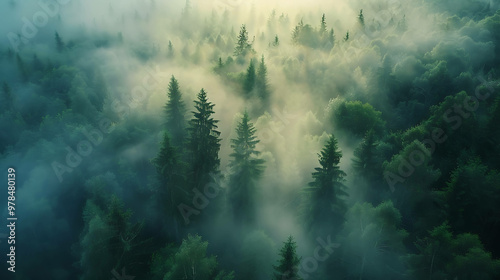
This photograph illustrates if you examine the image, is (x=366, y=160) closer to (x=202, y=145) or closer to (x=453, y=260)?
(x=453, y=260)

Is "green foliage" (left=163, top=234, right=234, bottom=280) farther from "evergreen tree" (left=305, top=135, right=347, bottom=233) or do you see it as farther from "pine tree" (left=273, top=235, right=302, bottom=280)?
"evergreen tree" (left=305, top=135, right=347, bottom=233)

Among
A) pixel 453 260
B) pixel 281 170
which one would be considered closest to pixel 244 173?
pixel 281 170

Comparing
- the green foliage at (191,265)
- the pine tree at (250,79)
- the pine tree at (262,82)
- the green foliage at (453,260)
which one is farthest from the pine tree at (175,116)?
the green foliage at (453,260)

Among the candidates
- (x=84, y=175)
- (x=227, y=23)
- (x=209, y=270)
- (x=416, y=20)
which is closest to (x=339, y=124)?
(x=209, y=270)

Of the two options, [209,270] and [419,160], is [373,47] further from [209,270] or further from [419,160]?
[209,270]

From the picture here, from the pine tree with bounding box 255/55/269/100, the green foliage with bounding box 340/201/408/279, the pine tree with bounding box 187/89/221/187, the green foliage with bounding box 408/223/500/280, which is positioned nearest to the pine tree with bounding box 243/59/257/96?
the pine tree with bounding box 255/55/269/100

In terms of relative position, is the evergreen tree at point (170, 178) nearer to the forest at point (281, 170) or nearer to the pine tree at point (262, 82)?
the forest at point (281, 170)
